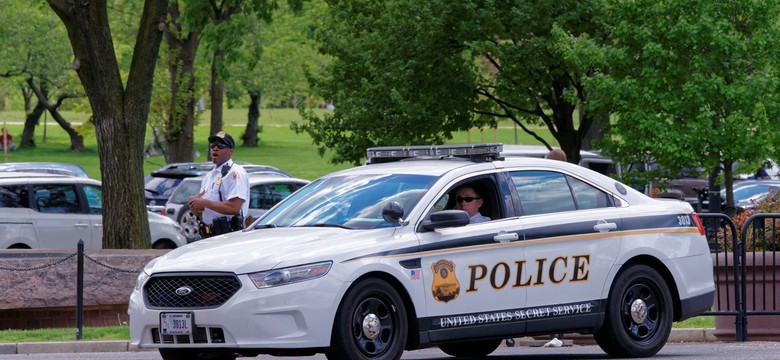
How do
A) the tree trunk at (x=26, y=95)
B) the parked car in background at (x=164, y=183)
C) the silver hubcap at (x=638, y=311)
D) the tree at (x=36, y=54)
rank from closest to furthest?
the silver hubcap at (x=638, y=311) < the parked car in background at (x=164, y=183) < the tree at (x=36, y=54) < the tree trunk at (x=26, y=95)

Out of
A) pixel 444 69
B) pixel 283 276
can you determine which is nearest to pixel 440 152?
pixel 283 276

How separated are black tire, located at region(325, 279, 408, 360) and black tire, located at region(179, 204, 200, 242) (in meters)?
17.8

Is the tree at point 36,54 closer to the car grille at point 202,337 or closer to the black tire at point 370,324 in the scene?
the car grille at point 202,337

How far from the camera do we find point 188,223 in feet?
90.8

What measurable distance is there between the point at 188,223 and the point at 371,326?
1862cm

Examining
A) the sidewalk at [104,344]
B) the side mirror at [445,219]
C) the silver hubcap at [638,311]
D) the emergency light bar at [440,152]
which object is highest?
the emergency light bar at [440,152]

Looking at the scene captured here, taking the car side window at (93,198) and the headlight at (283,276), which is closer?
the headlight at (283,276)

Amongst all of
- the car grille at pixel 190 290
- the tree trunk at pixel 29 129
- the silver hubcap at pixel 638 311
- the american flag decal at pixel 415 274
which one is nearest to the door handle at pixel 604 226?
the silver hubcap at pixel 638 311

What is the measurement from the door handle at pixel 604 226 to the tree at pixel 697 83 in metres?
14.2

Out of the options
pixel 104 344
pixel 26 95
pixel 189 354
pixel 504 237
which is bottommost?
pixel 104 344

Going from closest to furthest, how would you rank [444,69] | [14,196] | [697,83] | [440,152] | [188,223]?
[440,152] → [14,196] → [697,83] → [188,223] → [444,69]

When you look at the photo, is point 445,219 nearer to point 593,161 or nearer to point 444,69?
point 444,69

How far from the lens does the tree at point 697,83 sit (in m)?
24.7

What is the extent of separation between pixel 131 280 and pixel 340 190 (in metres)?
5.95
